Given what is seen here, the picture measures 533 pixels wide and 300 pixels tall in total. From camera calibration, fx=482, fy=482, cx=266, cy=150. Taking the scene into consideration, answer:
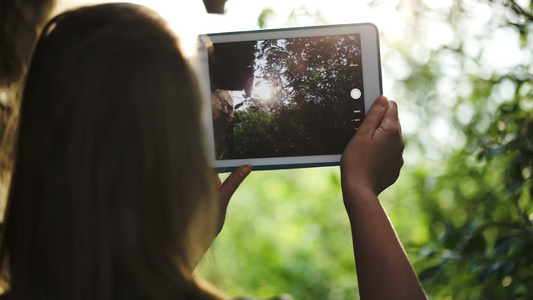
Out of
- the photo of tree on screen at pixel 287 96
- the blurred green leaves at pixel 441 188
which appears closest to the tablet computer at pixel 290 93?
the photo of tree on screen at pixel 287 96

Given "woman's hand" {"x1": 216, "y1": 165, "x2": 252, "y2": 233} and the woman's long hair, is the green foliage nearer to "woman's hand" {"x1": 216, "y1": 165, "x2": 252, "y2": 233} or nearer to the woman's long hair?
"woman's hand" {"x1": 216, "y1": 165, "x2": 252, "y2": 233}

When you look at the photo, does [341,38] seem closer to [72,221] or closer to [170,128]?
[170,128]

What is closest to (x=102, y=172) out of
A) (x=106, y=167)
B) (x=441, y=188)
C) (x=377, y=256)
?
(x=106, y=167)

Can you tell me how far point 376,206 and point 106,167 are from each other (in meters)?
0.40

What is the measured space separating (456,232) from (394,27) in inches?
20.6

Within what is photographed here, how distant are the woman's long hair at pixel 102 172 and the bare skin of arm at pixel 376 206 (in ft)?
0.89

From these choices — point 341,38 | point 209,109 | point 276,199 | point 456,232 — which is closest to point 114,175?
point 209,109

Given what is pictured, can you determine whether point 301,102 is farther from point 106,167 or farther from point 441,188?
point 441,188

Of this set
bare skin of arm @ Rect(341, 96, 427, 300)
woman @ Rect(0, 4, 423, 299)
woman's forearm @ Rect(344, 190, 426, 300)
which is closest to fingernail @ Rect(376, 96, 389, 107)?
bare skin of arm @ Rect(341, 96, 427, 300)

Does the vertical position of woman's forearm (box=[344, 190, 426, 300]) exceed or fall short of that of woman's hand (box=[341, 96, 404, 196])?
it falls short

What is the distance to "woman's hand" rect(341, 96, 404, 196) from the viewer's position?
78 cm

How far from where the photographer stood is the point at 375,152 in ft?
2.64

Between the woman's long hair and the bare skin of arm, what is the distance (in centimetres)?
27

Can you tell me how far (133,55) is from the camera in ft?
1.65
